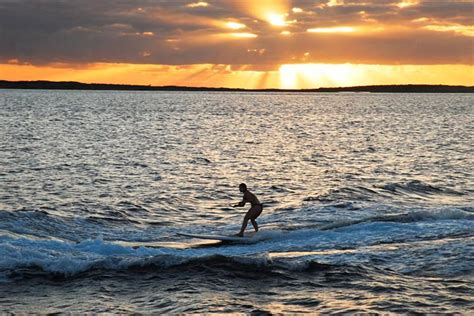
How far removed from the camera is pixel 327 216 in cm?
2817

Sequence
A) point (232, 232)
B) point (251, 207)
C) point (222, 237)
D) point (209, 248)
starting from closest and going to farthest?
Answer: 1. point (209, 248)
2. point (222, 237)
3. point (251, 207)
4. point (232, 232)

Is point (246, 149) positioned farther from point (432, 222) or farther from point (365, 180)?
point (432, 222)

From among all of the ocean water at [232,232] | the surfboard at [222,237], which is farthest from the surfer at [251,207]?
the surfboard at [222,237]

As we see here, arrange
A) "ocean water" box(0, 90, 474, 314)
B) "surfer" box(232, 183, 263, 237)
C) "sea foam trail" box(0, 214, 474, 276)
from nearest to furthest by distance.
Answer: "ocean water" box(0, 90, 474, 314) < "sea foam trail" box(0, 214, 474, 276) < "surfer" box(232, 183, 263, 237)

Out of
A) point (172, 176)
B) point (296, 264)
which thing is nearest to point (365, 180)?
point (172, 176)

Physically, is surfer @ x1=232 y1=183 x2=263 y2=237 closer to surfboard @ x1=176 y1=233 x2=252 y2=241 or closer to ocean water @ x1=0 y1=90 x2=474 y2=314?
ocean water @ x1=0 y1=90 x2=474 y2=314

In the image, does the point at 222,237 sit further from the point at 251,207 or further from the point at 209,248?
the point at 251,207

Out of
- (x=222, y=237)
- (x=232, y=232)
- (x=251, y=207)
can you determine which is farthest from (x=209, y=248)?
(x=232, y=232)

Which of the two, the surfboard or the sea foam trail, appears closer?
the sea foam trail

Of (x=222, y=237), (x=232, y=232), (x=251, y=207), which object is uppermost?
(x=251, y=207)

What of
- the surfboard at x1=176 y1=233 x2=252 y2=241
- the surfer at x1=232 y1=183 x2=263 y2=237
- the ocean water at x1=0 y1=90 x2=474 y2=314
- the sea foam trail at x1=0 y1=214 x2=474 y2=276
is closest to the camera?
the ocean water at x1=0 y1=90 x2=474 y2=314

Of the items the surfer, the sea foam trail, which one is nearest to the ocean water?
the sea foam trail

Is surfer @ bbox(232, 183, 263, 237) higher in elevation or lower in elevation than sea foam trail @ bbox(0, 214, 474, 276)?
higher

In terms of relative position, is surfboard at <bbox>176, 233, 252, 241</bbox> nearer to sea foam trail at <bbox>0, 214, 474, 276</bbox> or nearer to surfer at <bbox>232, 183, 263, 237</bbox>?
sea foam trail at <bbox>0, 214, 474, 276</bbox>
